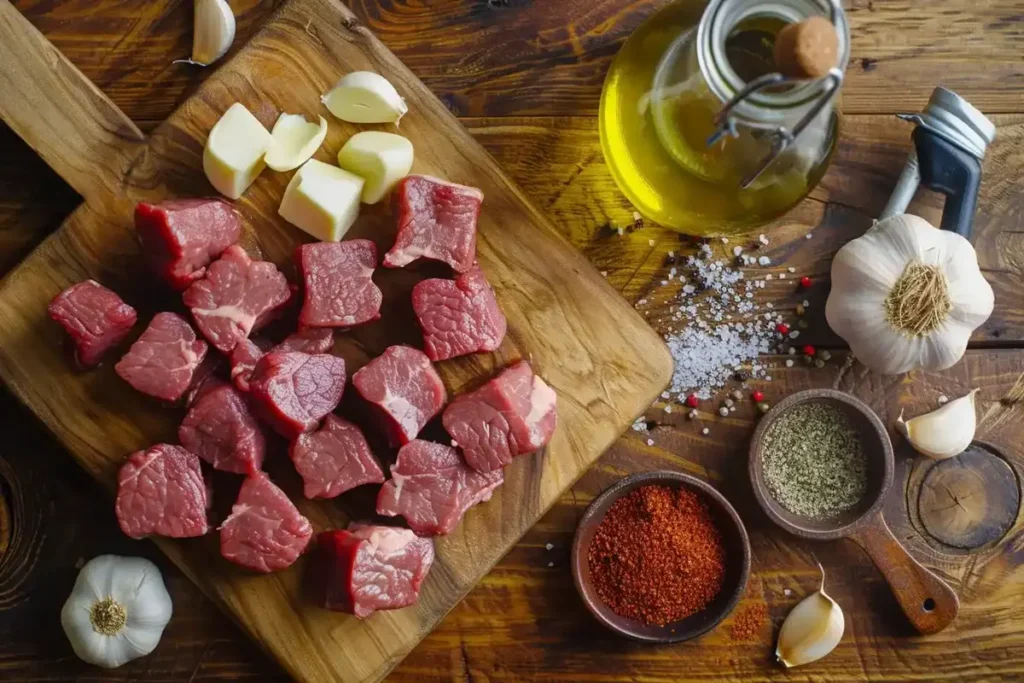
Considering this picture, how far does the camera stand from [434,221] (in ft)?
6.97

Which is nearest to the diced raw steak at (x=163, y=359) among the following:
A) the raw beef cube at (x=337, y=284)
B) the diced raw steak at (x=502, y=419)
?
the raw beef cube at (x=337, y=284)

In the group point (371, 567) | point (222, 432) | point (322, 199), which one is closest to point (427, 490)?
point (371, 567)

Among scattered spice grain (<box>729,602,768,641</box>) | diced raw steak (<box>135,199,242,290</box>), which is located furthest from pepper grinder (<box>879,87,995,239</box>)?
diced raw steak (<box>135,199,242,290</box>)

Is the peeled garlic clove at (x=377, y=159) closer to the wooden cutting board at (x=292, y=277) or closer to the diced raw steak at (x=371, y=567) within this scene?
the wooden cutting board at (x=292, y=277)

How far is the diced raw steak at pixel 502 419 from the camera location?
6.95 feet

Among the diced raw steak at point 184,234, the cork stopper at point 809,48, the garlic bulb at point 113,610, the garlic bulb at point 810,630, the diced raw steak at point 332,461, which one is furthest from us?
the garlic bulb at point 810,630

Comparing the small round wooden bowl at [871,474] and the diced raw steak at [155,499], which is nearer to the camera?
the diced raw steak at [155,499]

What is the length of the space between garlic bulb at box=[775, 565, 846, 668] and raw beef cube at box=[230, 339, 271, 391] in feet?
5.17

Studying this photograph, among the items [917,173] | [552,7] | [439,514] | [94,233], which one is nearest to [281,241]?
[94,233]

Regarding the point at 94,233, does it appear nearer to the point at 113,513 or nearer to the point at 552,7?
the point at 113,513

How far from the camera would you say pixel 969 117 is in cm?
225

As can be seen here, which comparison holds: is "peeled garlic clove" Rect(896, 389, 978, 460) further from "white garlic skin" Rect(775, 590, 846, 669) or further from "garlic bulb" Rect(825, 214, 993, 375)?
"white garlic skin" Rect(775, 590, 846, 669)

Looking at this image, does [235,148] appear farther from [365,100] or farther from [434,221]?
[434,221]

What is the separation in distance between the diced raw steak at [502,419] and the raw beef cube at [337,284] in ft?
1.10
